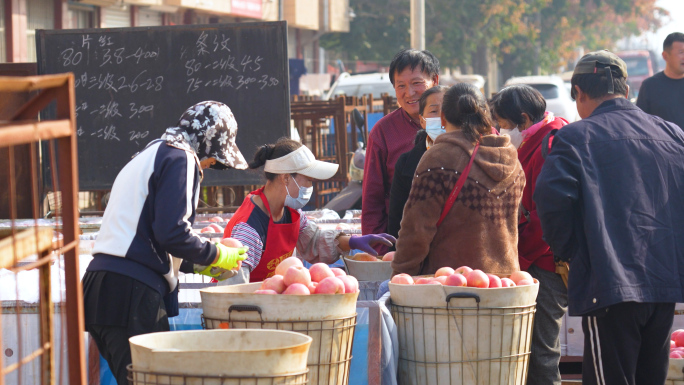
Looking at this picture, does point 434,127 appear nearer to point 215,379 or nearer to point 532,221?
point 532,221

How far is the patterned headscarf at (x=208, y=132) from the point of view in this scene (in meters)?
3.62

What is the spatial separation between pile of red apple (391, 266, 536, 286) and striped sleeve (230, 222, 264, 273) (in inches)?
30.0

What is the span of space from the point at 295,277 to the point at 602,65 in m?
1.71

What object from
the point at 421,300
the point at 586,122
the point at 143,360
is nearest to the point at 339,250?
the point at 421,300

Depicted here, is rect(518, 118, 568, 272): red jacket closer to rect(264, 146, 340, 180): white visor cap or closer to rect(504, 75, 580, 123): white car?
rect(264, 146, 340, 180): white visor cap

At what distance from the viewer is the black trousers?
A: 3688 millimetres

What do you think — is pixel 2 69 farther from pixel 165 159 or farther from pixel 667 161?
pixel 667 161

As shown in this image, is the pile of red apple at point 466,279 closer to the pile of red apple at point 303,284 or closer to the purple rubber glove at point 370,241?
the pile of red apple at point 303,284

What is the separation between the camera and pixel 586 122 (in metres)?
3.79

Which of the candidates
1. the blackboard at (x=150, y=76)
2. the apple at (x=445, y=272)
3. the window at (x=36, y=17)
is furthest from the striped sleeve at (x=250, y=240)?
the window at (x=36, y=17)

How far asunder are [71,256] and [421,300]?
1.87 metres

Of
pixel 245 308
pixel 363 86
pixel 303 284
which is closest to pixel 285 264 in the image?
pixel 303 284

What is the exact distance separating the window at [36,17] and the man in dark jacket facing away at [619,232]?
45.1 feet

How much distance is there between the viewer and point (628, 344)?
12.1ft
